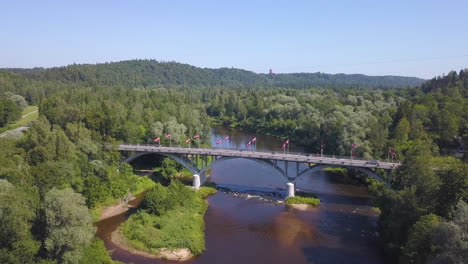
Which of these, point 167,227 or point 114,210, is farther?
point 114,210

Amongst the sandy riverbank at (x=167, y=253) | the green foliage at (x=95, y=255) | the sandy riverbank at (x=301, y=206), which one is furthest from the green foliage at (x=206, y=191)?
the green foliage at (x=95, y=255)

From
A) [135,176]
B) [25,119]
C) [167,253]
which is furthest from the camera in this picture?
[25,119]

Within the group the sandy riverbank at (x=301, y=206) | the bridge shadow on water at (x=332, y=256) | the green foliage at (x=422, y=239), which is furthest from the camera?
the sandy riverbank at (x=301, y=206)

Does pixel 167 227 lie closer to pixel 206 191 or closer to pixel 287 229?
pixel 287 229

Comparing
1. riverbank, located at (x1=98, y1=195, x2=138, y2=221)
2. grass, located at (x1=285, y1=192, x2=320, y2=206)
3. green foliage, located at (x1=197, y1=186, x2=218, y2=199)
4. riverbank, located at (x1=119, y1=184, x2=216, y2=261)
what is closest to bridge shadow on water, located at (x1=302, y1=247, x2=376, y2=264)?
riverbank, located at (x1=119, y1=184, x2=216, y2=261)

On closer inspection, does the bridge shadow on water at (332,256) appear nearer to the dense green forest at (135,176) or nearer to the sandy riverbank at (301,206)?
the dense green forest at (135,176)

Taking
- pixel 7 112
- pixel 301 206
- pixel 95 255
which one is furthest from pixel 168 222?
pixel 7 112
